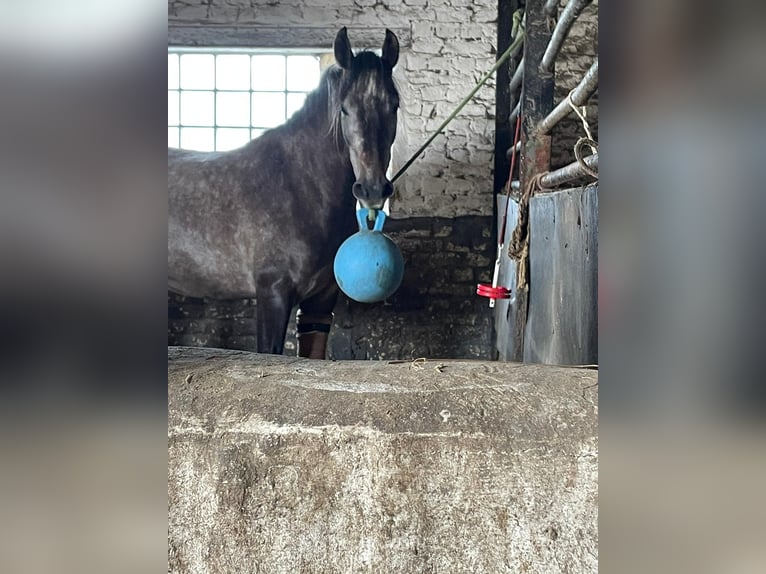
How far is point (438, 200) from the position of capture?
150 inches

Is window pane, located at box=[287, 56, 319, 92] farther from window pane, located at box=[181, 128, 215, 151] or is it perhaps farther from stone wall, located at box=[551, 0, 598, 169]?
stone wall, located at box=[551, 0, 598, 169]

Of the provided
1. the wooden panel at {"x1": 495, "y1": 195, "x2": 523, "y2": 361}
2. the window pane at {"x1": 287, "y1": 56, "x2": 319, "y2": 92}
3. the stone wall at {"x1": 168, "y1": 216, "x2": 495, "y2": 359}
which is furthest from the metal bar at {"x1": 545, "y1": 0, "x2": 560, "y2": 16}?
the window pane at {"x1": 287, "y1": 56, "x2": 319, "y2": 92}

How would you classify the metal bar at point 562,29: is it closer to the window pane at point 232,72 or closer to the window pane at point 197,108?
the window pane at point 232,72

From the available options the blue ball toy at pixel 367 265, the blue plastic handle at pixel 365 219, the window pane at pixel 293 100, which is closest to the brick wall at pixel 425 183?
the window pane at pixel 293 100

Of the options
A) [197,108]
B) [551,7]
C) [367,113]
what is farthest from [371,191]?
[197,108]

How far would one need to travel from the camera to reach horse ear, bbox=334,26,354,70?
9.09ft

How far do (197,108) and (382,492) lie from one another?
367 centimetres

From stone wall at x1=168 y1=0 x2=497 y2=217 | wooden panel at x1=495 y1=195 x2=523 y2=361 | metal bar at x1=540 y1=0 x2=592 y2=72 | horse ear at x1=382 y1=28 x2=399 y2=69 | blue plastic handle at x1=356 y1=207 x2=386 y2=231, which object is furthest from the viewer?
stone wall at x1=168 y1=0 x2=497 y2=217

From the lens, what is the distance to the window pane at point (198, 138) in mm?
4035

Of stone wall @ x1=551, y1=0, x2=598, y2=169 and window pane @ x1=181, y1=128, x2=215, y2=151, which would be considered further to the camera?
window pane @ x1=181, y1=128, x2=215, y2=151

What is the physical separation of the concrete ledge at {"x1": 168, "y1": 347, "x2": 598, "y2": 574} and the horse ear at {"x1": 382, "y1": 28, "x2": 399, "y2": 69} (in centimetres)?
246
